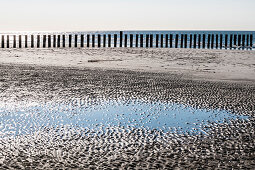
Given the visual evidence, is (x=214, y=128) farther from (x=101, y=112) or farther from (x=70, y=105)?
(x=70, y=105)

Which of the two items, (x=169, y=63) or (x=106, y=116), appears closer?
(x=106, y=116)

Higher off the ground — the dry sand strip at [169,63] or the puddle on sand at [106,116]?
the puddle on sand at [106,116]

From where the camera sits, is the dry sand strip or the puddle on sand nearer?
the puddle on sand

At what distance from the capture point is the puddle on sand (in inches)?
153

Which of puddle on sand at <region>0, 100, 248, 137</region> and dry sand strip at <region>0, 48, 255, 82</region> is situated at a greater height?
puddle on sand at <region>0, 100, 248, 137</region>

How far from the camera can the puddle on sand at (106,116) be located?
3.88 meters

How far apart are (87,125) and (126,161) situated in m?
1.20

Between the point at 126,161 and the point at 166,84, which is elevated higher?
the point at 126,161

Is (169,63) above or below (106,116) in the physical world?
below

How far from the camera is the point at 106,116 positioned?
4348 millimetres

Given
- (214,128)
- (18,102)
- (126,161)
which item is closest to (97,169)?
(126,161)

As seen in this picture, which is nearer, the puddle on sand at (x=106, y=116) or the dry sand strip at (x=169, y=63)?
the puddle on sand at (x=106, y=116)

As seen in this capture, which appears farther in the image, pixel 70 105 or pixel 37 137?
pixel 70 105

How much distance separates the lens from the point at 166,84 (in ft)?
24.1
